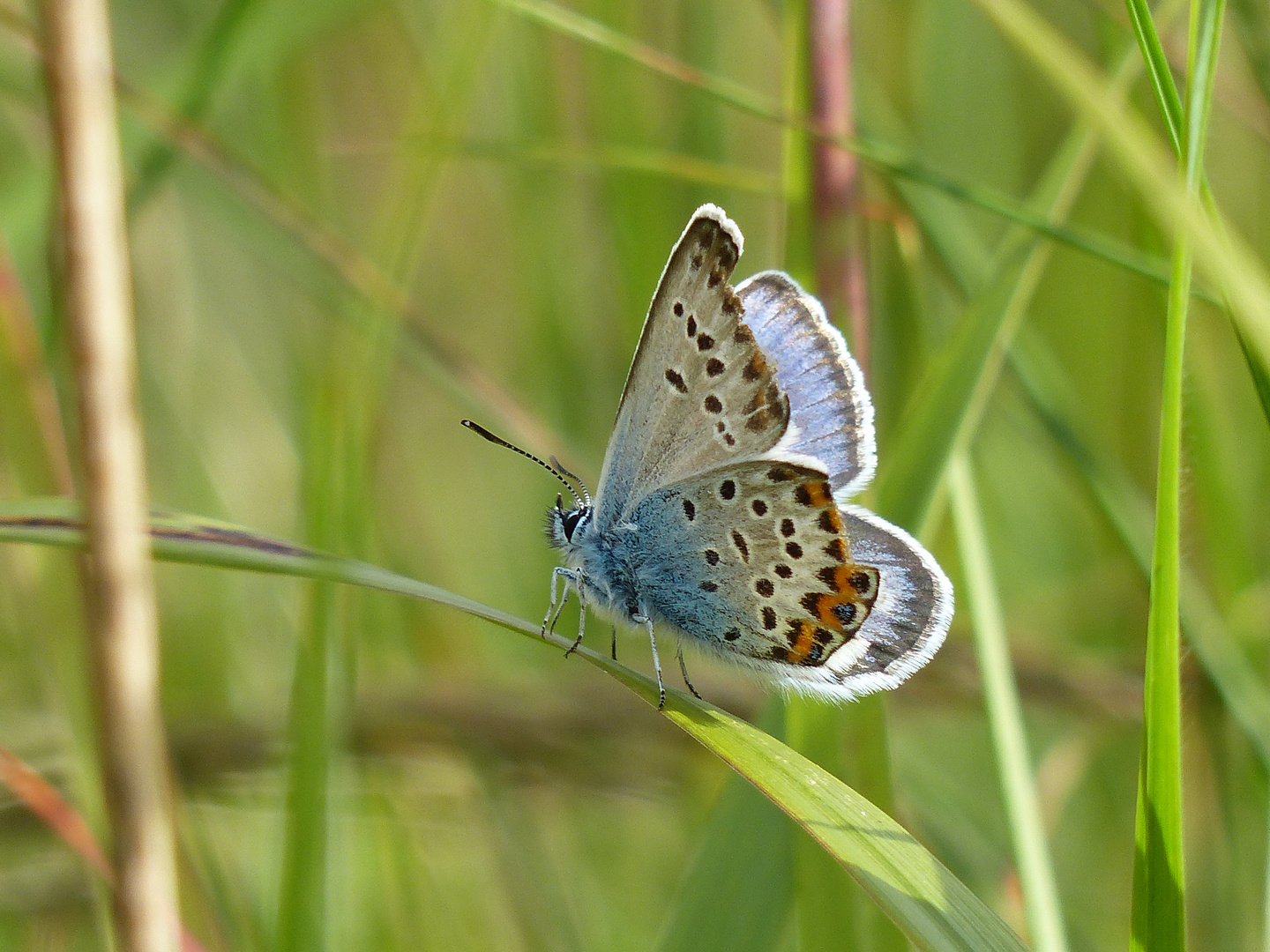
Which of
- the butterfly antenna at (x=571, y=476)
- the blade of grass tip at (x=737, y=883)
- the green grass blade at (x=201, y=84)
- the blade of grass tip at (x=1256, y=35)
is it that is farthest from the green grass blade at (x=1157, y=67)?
the green grass blade at (x=201, y=84)

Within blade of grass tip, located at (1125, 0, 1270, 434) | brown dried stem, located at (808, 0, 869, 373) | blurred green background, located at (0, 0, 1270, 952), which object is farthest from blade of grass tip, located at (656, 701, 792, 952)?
brown dried stem, located at (808, 0, 869, 373)

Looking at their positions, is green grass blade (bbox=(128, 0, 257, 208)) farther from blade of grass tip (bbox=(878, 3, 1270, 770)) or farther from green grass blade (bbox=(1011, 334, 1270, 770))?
green grass blade (bbox=(1011, 334, 1270, 770))

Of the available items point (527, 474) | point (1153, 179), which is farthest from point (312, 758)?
point (527, 474)

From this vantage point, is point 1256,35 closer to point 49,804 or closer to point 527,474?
point 49,804

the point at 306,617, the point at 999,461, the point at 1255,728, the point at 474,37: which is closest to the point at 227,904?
the point at 306,617

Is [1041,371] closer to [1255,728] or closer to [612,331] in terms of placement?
[1255,728]

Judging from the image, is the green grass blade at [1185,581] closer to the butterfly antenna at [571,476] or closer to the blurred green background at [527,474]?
the blurred green background at [527,474]
